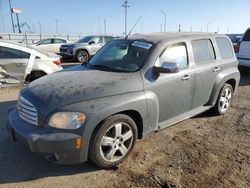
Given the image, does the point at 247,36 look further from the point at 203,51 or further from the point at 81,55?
the point at 81,55

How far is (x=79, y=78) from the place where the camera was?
392cm

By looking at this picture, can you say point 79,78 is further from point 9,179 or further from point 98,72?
point 9,179

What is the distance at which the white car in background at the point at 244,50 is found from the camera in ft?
32.5

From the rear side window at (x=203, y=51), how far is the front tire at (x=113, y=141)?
193 centimetres

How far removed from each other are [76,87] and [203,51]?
2662mm

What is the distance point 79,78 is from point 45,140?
1112 mm

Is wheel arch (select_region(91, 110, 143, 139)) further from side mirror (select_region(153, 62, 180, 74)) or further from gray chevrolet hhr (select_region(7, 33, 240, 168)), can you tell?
side mirror (select_region(153, 62, 180, 74))

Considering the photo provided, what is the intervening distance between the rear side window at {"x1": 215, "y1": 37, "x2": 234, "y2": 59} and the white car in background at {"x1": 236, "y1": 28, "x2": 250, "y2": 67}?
456 centimetres

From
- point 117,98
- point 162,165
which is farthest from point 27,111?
point 162,165

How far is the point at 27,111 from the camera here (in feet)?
11.5

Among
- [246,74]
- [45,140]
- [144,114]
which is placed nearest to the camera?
[45,140]

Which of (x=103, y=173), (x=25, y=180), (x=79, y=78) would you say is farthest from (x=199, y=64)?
(x=25, y=180)

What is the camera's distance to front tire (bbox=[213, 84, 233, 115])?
5.65 meters

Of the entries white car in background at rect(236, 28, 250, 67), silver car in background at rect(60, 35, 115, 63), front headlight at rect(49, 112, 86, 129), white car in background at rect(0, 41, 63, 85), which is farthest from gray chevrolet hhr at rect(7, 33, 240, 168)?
silver car in background at rect(60, 35, 115, 63)
